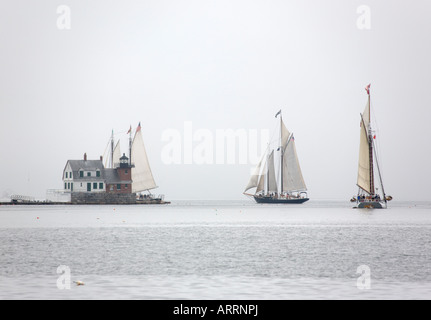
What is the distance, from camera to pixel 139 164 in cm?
15975

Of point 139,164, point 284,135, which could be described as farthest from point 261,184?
point 139,164

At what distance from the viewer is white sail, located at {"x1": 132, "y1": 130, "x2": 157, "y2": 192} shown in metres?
160

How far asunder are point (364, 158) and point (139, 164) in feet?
202

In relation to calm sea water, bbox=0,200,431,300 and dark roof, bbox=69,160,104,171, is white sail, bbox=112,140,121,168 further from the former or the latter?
calm sea water, bbox=0,200,431,300

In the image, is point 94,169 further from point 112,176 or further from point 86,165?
point 112,176

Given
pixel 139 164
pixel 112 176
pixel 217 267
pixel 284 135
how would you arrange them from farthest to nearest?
1. pixel 284 135
2. pixel 112 176
3. pixel 139 164
4. pixel 217 267

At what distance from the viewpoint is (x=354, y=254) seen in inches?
1726

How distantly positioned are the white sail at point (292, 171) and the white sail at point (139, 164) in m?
38.4

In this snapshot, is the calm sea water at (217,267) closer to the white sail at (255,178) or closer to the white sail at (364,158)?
the white sail at (364,158)

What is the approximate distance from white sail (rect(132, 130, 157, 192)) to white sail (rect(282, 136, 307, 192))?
38.4m

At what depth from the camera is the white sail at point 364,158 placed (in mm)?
123812

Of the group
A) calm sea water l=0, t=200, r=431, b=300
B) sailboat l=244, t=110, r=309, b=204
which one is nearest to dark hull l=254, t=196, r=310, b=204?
sailboat l=244, t=110, r=309, b=204
